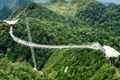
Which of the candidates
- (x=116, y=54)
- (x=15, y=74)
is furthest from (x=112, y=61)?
(x=15, y=74)

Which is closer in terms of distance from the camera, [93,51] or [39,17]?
[93,51]

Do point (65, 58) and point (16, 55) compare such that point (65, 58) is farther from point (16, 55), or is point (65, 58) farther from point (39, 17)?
point (39, 17)

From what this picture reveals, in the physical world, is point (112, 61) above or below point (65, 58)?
above

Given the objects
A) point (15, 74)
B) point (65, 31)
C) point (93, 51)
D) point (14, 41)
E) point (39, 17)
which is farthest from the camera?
point (39, 17)

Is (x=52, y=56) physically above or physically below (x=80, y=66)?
below

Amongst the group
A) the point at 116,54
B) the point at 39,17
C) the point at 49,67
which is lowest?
the point at 39,17

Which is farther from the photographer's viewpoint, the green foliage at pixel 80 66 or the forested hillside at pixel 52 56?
the green foliage at pixel 80 66

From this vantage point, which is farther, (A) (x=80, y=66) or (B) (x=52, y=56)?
(B) (x=52, y=56)

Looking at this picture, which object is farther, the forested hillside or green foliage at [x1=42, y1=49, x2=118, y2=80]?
green foliage at [x1=42, y1=49, x2=118, y2=80]

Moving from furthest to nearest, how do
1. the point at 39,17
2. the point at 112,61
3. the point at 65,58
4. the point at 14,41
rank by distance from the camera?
the point at 39,17 < the point at 14,41 < the point at 65,58 < the point at 112,61

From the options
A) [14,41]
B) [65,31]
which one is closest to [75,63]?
[14,41]
